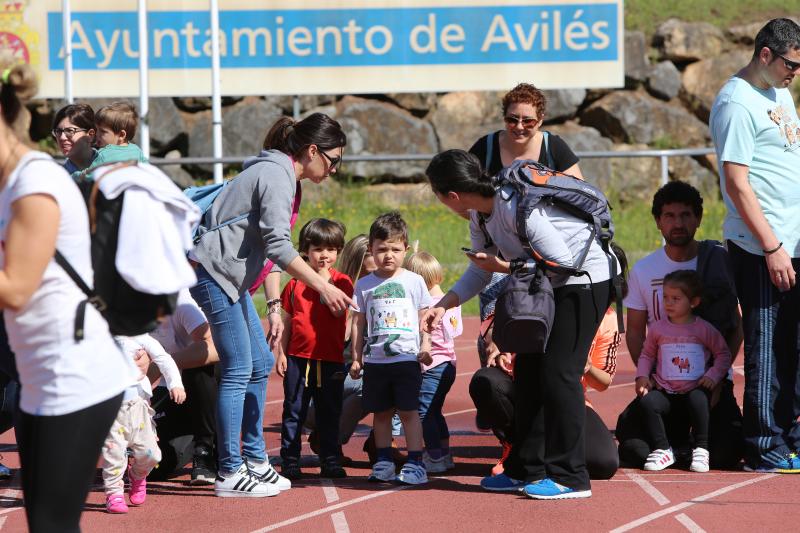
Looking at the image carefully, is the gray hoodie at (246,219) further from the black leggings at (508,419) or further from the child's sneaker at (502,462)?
the child's sneaker at (502,462)

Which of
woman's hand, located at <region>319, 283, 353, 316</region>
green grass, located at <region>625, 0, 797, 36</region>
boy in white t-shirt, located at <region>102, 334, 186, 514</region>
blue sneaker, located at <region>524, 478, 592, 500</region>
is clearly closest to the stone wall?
green grass, located at <region>625, 0, 797, 36</region>

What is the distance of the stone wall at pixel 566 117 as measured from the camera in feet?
67.1

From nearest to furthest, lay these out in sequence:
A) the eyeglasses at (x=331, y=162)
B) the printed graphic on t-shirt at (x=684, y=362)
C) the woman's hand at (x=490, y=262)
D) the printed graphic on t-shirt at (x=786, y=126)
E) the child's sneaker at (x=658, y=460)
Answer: the woman's hand at (x=490, y=262) < the eyeglasses at (x=331, y=162) < the printed graphic on t-shirt at (x=786, y=126) < the child's sneaker at (x=658, y=460) < the printed graphic on t-shirt at (x=684, y=362)

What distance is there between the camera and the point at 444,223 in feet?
57.4

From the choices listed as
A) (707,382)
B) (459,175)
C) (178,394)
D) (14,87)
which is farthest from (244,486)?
(14,87)

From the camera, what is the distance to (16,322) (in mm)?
3355

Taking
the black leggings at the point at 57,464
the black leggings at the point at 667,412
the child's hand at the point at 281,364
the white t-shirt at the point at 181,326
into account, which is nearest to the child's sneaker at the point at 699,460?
the black leggings at the point at 667,412

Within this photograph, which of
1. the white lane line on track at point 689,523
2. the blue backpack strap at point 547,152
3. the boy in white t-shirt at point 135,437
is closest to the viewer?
the white lane line on track at point 689,523

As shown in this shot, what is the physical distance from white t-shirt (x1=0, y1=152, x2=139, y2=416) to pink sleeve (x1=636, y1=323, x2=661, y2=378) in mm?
4117

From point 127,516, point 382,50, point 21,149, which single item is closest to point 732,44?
point 382,50

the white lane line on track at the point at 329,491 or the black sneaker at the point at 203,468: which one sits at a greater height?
the black sneaker at the point at 203,468

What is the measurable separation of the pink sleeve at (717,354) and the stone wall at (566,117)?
1349 centimetres

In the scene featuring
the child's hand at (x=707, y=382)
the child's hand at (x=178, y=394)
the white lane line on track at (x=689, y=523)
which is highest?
the child's hand at (x=178, y=394)

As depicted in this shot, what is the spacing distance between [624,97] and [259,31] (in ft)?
26.8
